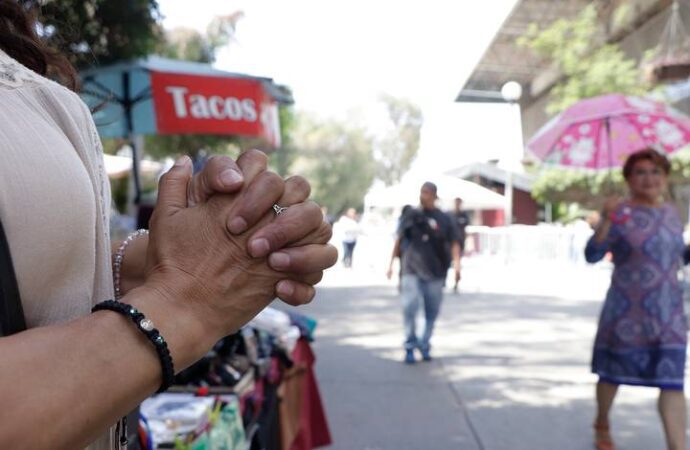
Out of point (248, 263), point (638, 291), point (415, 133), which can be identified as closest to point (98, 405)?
point (248, 263)

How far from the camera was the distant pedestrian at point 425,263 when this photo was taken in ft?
21.9

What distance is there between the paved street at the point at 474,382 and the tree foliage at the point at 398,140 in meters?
44.3

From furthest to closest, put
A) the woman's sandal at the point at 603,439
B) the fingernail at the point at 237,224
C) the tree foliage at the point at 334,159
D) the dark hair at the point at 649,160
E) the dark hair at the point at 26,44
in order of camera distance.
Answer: the tree foliage at the point at 334,159, the woman's sandal at the point at 603,439, the dark hair at the point at 649,160, the dark hair at the point at 26,44, the fingernail at the point at 237,224

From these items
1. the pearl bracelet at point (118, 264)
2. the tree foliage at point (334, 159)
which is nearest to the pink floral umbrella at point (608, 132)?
the pearl bracelet at point (118, 264)

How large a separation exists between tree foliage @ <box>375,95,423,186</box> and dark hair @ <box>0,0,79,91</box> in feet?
174

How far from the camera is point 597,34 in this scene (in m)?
22.0

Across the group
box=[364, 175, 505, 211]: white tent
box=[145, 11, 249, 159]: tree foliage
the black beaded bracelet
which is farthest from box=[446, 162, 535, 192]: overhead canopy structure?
the black beaded bracelet

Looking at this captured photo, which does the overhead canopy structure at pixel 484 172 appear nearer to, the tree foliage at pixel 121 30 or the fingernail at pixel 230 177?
the tree foliage at pixel 121 30

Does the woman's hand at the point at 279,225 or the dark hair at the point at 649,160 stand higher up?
the dark hair at the point at 649,160

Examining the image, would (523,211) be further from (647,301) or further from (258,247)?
(258,247)

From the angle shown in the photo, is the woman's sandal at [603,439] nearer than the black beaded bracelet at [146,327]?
No

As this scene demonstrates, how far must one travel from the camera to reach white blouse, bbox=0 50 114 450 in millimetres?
745

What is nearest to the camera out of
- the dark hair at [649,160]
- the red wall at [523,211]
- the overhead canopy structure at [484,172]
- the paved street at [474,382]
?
the dark hair at [649,160]

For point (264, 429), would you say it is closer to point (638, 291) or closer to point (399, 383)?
point (638, 291)
